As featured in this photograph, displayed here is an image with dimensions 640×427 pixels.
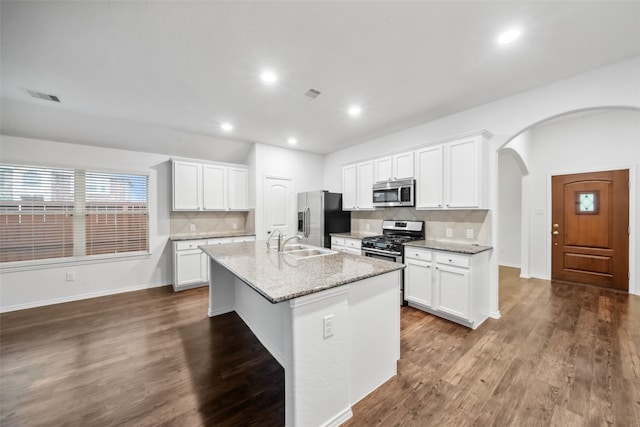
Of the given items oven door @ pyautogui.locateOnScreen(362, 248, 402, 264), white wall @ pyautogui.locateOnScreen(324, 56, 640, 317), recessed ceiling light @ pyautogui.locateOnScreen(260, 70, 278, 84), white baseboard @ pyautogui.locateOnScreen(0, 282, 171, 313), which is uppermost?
recessed ceiling light @ pyautogui.locateOnScreen(260, 70, 278, 84)

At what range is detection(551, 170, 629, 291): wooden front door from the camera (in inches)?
153

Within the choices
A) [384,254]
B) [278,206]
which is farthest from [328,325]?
[278,206]

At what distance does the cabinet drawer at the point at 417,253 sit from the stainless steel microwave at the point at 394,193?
28.6 inches

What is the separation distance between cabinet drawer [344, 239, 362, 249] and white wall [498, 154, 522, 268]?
11.6 feet

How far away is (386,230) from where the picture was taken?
4.29 metres

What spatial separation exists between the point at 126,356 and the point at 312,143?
14.0ft

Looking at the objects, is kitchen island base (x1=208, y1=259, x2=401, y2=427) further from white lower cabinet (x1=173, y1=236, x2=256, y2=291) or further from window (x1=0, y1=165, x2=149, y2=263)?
window (x1=0, y1=165, x2=149, y2=263)

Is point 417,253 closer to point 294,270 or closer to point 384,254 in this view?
point 384,254

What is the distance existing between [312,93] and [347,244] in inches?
101

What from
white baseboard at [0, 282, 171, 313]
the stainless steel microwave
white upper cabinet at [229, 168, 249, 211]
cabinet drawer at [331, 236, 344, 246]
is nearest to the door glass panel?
the stainless steel microwave

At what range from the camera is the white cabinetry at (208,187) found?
4406 millimetres

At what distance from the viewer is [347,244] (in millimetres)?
4348

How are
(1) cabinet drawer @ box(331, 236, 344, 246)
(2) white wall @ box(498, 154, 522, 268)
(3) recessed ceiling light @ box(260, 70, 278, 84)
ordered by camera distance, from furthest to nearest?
(2) white wall @ box(498, 154, 522, 268)
(1) cabinet drawer @ box(331, 236, 344, 246)
(3) recessed ceiling light @ box(260, 70, 278, 84)

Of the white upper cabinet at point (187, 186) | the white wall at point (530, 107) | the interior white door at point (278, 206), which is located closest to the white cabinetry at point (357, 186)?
the white wall at point (530, 107)
